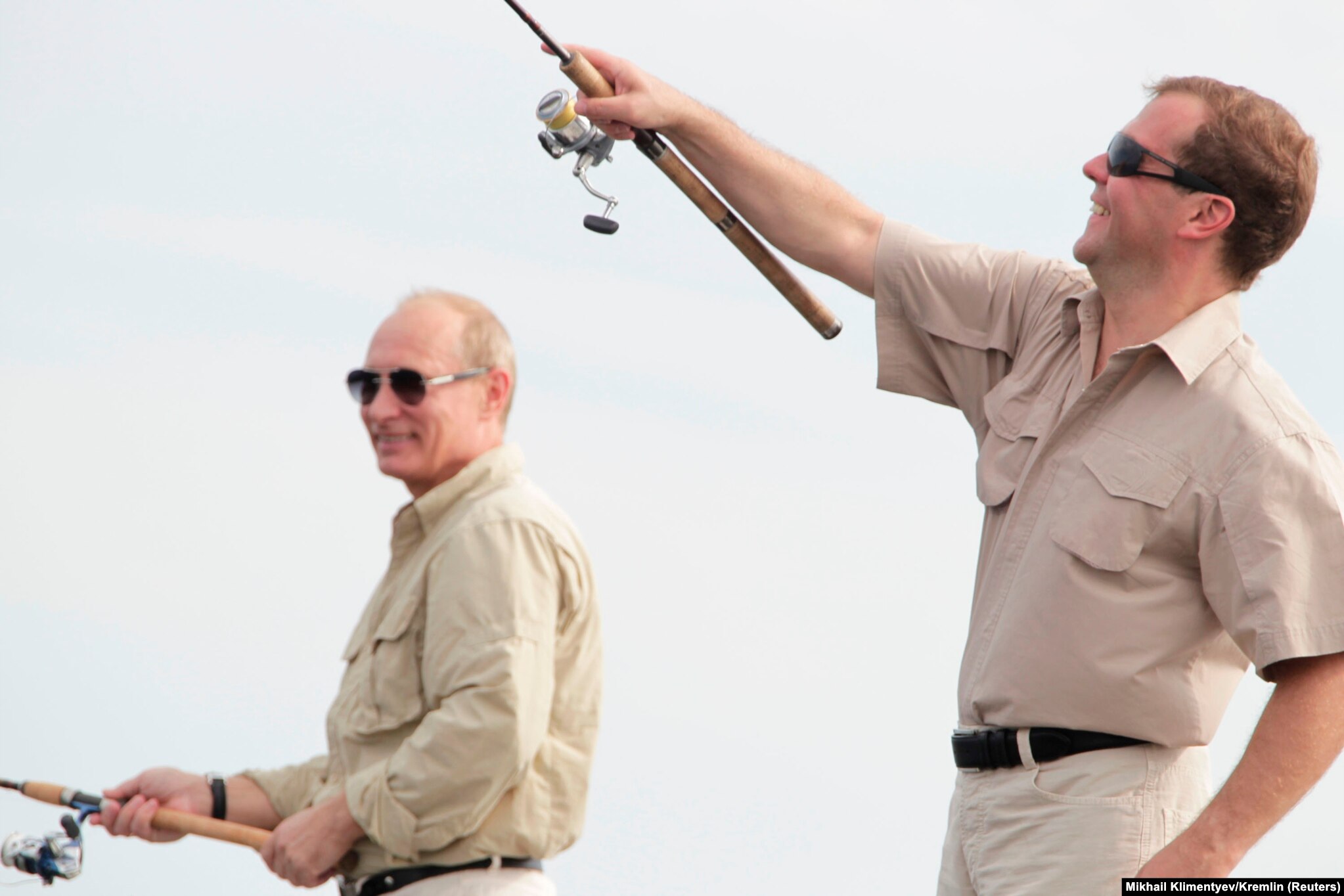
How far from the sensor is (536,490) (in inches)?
120

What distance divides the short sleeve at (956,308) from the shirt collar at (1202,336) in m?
0.22

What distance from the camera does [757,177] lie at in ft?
11.9

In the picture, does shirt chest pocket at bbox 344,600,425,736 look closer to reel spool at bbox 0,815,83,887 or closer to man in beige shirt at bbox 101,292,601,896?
man in beige shirt at bbox 101,292,601,896

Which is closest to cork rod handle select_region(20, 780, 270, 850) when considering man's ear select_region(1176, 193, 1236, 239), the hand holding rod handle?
the hand holding rod handle

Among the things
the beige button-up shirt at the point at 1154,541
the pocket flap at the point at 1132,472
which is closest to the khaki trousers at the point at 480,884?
the beige button-up shirt at the point at 1154,541

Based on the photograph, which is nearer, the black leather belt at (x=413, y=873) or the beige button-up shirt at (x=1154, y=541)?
the black leather belt at (x=413, y=873)

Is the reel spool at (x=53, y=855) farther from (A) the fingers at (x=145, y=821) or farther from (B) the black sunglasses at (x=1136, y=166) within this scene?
(B) the black sunglasses at (x=1136, y=166)

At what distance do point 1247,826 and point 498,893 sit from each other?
1.34 metres

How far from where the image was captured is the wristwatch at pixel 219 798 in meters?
3.16

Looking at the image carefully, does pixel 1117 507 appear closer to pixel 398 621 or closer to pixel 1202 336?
pixel 1202 336

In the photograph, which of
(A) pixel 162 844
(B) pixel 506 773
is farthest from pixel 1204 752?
(A) pixel 162 844

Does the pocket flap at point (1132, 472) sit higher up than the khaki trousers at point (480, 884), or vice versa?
the pocket flap at point (1132, 472)

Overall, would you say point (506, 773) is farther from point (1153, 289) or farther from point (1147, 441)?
point (1153, 289)

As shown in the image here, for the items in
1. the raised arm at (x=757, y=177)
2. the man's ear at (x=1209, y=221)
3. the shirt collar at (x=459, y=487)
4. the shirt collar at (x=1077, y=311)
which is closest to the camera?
the shirt collar at (x=459, y=487)
